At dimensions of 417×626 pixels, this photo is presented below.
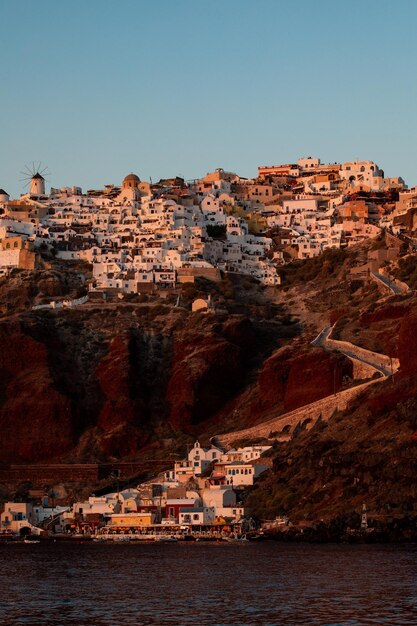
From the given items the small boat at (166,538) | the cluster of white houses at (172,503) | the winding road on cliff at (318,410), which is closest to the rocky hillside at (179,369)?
the winding road on cliff at (318,410)

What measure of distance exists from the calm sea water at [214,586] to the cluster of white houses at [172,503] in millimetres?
12120

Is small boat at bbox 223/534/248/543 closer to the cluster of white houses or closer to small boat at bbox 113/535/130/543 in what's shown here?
the cluster of white houses

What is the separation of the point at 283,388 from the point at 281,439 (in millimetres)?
8977

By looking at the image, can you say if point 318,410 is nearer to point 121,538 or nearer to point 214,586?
point 121,538

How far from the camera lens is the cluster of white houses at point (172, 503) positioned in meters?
118

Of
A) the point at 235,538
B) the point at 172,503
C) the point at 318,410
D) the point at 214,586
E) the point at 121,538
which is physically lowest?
the point at 214,586

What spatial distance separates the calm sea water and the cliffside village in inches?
2259

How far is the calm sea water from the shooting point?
220 feet

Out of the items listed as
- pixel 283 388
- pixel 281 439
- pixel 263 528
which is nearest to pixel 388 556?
pixel 263 528

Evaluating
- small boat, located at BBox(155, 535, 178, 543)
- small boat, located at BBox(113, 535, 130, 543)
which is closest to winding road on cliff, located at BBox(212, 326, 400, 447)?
small boat, located at BBox(155, 535, 178, 543)

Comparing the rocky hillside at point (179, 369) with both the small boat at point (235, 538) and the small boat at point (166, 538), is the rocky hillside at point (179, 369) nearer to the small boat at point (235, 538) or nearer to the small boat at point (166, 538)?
the small boat at point (235, 538)

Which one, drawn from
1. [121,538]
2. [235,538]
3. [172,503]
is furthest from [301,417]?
[121,538]

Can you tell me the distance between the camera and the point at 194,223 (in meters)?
174

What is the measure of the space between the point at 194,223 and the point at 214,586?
9800 centimetres
